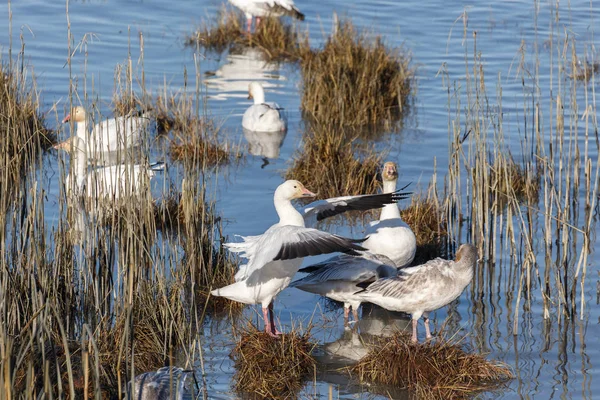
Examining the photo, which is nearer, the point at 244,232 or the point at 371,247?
the point at 371,247

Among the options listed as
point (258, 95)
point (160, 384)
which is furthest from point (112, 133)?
point (160, 384)

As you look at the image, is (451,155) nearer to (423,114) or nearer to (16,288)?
(16,288)

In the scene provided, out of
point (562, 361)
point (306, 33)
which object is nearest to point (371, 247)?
point (562, 361)

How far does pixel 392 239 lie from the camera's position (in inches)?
284

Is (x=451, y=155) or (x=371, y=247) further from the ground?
(x=451, y=155)

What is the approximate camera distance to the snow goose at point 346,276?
6.60m

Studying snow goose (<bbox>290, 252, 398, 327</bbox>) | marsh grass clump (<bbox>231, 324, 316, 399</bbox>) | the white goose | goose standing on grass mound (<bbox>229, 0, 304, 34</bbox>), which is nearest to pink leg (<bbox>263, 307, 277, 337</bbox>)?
marsh grass clump (<bbox>231, 324, 316, 399</bbox>)

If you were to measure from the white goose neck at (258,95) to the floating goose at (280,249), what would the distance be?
482 cm

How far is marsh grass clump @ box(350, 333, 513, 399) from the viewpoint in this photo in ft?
18.4

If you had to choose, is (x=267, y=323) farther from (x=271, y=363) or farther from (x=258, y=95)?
(x=258, y=95)

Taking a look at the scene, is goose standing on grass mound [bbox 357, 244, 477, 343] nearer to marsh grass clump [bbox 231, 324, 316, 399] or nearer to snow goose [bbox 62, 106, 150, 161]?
marsh grass clump [bbox 231, 324, 316, 399]

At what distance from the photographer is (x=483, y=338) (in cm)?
650

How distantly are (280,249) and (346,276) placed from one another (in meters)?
1.05

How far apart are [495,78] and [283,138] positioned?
11.9 feet
